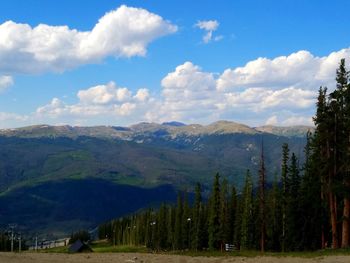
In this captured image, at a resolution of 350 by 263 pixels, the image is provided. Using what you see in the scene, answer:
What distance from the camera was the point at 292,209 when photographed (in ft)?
254

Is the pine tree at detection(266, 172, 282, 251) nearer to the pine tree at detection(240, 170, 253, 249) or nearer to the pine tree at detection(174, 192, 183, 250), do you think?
the pine tree at detection(240, 170, 253, 249)

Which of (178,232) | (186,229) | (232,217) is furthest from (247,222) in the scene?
(178,232)

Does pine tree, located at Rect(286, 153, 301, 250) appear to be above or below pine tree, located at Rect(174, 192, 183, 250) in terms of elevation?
above

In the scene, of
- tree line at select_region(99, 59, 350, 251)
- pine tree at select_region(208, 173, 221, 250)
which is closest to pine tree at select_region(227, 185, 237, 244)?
tree line at select_region(99, 59, 350, 251)

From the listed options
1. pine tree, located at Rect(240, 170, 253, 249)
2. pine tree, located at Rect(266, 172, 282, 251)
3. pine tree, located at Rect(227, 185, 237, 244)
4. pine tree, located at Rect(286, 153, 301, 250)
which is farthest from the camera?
pine tree, located at Rect(227, 185, 237, 244)

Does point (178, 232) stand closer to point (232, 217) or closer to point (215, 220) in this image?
point (215, 220)

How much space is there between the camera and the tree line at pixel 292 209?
50750mm

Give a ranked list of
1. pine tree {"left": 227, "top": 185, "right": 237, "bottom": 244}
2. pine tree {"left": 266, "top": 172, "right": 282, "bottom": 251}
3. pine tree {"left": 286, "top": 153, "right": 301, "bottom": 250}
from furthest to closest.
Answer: pine tree {"left": 227, "top": 185, "right": 237, "bottom": 244}, pine tree {"left": 266, "top": 172, "right": 282, "bottom": 251}, pine tree {"left": 286, "top": 153, "right": 301, "bottom": 250}

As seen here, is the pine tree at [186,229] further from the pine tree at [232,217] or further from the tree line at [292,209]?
the pine tree at [232,217]

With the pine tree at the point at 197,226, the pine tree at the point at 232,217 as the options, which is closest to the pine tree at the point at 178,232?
the pine tree at the point at 197,226

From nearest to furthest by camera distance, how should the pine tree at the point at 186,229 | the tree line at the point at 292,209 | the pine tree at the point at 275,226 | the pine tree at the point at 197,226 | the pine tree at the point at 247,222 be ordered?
1. the tree line at the point at 292,209
2. the pine tree at the point at 275,226
3. the pine tree at the point at 247,222
4. the pine tree at the point at 197,226
5. the pine tree at the point at 186,229

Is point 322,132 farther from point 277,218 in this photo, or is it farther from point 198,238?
point 198,238

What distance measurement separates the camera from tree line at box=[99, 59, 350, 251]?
50.8m

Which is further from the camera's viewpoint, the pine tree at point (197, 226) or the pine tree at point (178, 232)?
the pine tree at point (178, 232)
